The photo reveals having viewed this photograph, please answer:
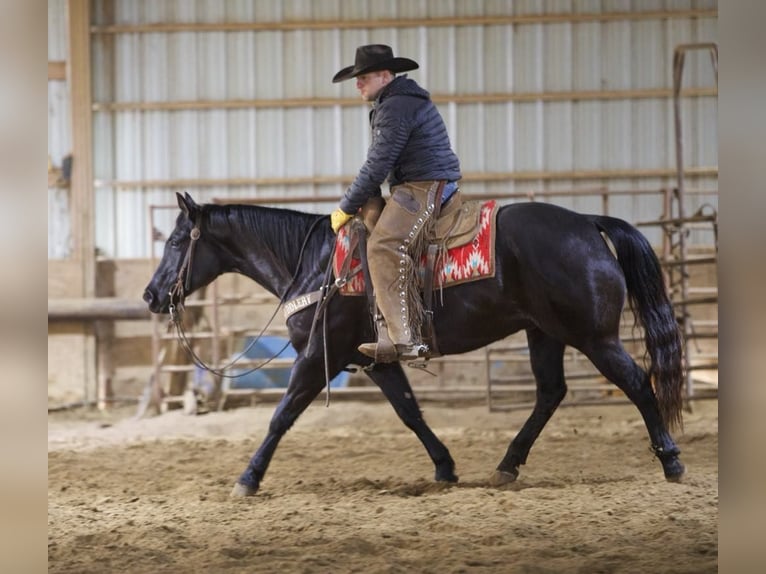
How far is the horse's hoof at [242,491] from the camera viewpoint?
4.98 m

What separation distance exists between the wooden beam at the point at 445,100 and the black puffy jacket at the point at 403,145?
634 centimetres

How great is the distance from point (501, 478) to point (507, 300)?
1.12 m

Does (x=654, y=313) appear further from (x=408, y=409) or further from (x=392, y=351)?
(x=408, y=409)

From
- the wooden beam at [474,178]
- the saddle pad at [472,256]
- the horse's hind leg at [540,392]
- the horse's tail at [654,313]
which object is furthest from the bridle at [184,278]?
the wooden beam at [474,178]

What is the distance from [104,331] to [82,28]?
12.7 ft

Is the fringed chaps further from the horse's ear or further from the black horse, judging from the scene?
the horse's ear

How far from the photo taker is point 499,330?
4867 millimetres

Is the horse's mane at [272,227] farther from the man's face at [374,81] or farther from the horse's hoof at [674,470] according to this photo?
the horse's hoof at [674,470]

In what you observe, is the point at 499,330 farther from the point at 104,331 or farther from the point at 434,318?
the point at 104,331

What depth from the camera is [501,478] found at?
16.8ft

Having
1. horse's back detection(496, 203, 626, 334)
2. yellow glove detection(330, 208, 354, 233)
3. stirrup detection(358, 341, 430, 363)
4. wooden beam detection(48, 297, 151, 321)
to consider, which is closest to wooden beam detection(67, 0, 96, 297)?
wooden beam detection(48, 297, 151, 321)
